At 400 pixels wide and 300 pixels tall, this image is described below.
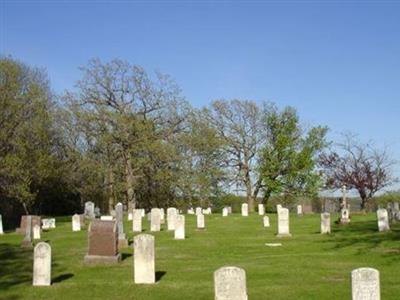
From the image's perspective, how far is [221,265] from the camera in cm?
1628

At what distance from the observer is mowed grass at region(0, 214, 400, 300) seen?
12430 mm

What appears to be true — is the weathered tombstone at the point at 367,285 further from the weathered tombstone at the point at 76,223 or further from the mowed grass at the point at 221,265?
the weathered tombstone at the point at 76,223

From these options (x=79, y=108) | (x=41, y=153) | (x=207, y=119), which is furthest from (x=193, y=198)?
(x=41, y=153)

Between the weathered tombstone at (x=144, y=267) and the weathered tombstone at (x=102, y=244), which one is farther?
the weathered tombstone at (x=102, y=244)

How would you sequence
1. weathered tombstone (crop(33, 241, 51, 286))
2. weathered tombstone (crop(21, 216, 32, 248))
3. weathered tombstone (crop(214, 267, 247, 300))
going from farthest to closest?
weathered tombstone (crop(21, 216, 32, 248)) < weathered tombstone (crop(33, 241, 51, 286)) < weathered tombstone (crop(214, 267, 247, 300))

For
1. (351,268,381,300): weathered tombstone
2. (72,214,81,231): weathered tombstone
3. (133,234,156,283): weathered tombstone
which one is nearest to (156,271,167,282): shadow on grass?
(133,234,156,283): weathered tombstone

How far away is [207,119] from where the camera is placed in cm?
6100

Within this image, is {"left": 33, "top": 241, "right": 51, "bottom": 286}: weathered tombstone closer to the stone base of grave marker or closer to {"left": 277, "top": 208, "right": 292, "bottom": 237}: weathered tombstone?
the stone base of grave marker

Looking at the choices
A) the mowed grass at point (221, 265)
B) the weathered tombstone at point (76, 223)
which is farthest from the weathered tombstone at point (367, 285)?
the weathered tombstone at point (76, 223)

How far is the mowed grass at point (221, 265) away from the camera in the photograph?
12.4 m

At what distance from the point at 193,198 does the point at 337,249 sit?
37.7 m

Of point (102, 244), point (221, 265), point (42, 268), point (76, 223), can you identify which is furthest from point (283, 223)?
point (42, 268)

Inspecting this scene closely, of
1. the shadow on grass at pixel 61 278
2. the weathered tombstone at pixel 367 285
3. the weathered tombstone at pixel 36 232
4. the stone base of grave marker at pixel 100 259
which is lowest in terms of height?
the shadow on grass at pixel 61 278

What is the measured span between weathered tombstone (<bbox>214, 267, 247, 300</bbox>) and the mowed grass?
1991mm
